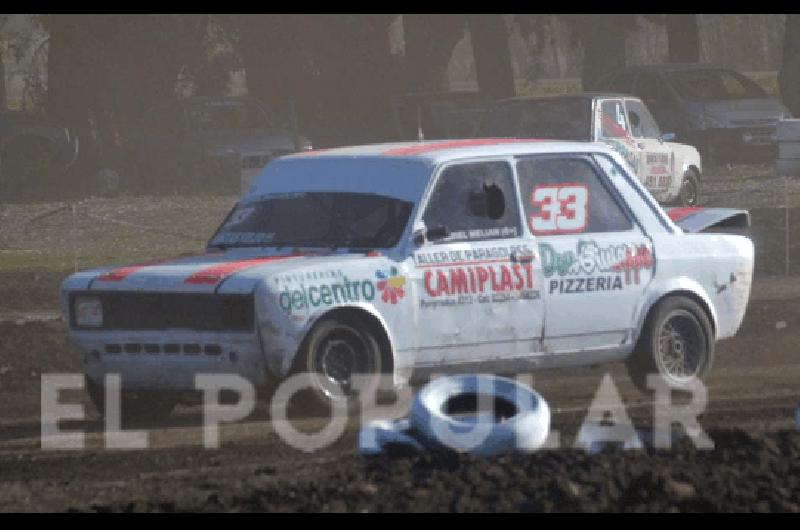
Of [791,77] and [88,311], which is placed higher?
[88,311]

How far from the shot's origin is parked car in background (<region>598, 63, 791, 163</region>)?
3112cm

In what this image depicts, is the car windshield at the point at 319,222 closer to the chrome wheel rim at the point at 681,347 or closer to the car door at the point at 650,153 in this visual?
the chrome wheel rim at the point at 681,347

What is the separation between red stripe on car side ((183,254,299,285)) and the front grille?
77 mm

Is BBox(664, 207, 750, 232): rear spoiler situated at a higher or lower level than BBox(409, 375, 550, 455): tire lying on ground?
higher

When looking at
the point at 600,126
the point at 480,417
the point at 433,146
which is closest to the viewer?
the point at 480,417

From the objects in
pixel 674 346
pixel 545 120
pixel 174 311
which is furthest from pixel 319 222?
pixel 545 120

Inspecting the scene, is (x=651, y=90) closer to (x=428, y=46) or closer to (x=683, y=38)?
(x=683, y=38)

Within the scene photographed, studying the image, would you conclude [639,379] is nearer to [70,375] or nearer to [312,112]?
[70,375]

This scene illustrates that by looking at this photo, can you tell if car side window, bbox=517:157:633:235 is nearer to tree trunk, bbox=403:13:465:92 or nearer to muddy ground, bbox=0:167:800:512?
muddy ground, bbox=0:167:800:512

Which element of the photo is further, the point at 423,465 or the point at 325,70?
the point at 325,70

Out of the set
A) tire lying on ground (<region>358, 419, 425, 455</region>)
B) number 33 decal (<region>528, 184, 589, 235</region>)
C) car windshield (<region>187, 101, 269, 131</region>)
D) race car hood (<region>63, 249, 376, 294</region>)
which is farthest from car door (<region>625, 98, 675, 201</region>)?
tire lying on ground (<region>358, 419, 425, 455</region>)

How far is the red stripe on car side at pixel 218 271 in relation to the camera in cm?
947

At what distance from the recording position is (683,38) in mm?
39094

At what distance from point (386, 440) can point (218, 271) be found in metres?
1.95
